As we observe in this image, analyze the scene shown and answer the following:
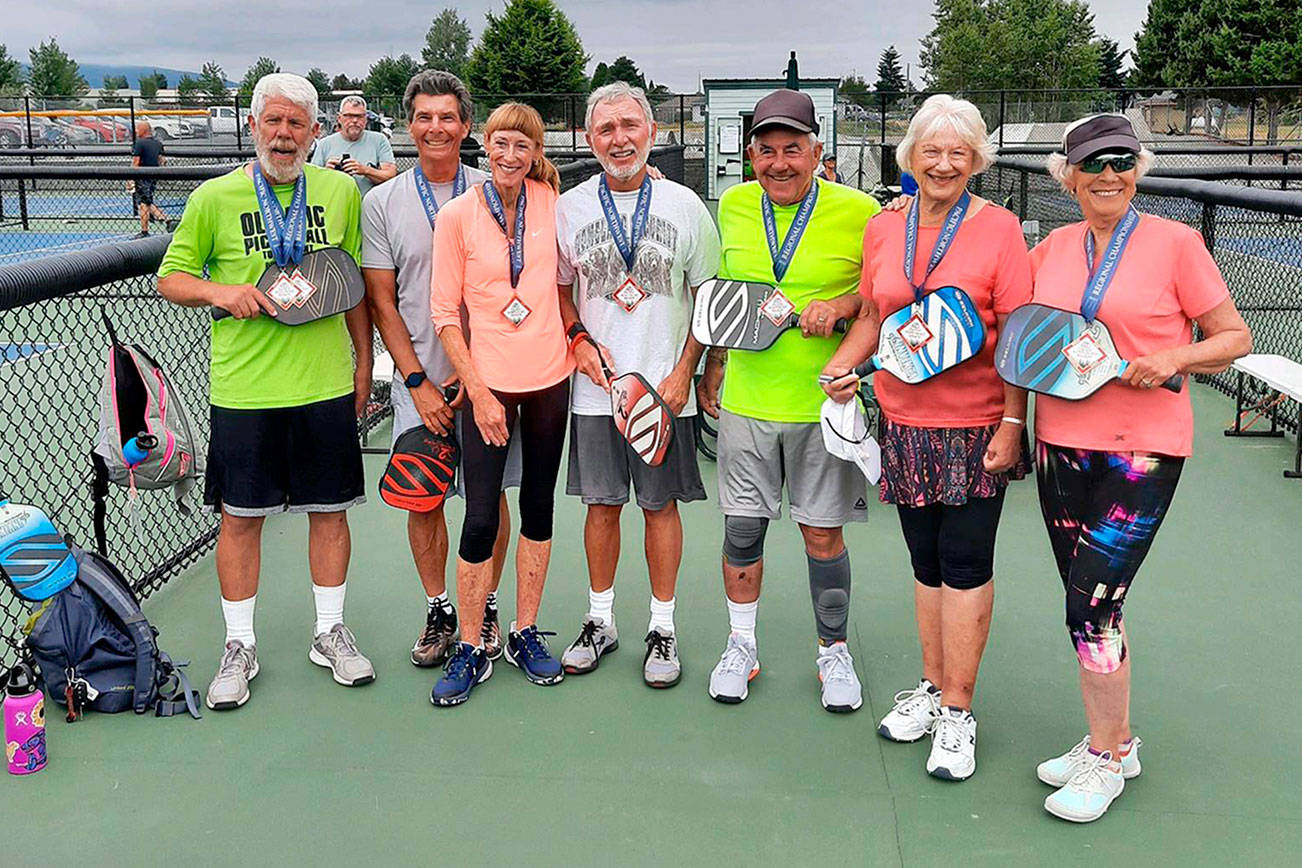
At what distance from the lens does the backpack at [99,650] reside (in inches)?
130

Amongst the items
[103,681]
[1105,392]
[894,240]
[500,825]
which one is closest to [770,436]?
[894,240]

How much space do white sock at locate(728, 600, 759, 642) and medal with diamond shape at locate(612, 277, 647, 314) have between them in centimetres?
89

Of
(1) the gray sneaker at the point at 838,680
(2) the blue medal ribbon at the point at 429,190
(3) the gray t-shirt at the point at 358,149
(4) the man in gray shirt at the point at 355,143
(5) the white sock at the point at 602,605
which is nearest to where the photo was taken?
(1) the gray sneaker at the point at 838,680

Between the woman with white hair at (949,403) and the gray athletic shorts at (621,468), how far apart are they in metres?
0.55

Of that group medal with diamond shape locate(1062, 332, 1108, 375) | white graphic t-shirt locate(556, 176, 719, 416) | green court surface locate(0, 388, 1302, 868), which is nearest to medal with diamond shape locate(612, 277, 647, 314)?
white graphic t-shirt locate(556, 176, 719, 416)

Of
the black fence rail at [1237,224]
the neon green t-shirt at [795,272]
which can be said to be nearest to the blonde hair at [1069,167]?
the neon green t-shirt at [795,272]

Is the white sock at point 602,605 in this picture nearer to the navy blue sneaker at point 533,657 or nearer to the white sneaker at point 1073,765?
the navy blue sneaker at point 533,657

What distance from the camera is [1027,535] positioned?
190 inches

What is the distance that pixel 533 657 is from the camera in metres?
3.62

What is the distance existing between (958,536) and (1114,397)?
533 mm

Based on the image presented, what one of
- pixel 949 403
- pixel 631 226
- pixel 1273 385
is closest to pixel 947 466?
pixel 949 403

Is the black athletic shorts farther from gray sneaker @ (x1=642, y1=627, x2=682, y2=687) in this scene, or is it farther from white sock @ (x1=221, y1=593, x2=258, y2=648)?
gray sneaker @ (x1=642, y1=627, x2=682, y2=687)

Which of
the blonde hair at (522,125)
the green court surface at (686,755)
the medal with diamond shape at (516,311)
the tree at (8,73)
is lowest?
the green court surface at (686,755)

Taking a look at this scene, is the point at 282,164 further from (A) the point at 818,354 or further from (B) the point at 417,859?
(B) the point at 417,859
